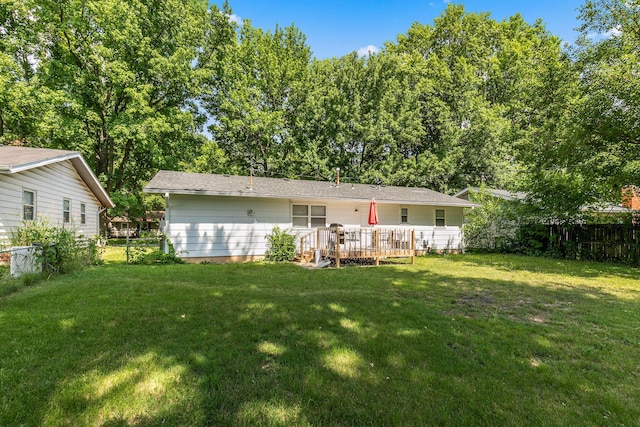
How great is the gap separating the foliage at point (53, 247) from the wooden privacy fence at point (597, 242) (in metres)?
17.1

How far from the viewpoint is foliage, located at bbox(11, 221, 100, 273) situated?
22.5ft

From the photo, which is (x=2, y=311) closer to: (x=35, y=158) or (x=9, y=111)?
(x=35, y=158)

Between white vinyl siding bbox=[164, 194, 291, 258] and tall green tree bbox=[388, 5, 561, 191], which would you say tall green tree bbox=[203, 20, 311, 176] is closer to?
tall green tree bbox=[388, 5, 561, 191]

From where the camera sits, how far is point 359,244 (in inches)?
418

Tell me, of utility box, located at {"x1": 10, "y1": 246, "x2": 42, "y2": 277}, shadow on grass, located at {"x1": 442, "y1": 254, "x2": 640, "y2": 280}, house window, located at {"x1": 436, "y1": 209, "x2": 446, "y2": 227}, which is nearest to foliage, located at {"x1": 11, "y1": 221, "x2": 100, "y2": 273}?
utility box, located at {"x1": 10, "y1": 246, "x2": 42, "y2": 277}

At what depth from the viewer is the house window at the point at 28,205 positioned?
9.53 m

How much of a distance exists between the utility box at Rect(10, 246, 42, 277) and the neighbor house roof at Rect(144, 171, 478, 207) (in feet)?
11.8

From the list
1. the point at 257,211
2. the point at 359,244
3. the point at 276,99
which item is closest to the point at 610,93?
the point at 359,244

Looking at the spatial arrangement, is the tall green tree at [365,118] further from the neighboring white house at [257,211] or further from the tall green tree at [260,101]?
the neighboring white house at [257,211]

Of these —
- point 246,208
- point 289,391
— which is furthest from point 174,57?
point 289,391

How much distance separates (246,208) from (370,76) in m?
16.0

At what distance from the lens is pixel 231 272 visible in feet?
26.9

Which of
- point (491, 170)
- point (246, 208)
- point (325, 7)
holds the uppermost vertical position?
point (325, 7)

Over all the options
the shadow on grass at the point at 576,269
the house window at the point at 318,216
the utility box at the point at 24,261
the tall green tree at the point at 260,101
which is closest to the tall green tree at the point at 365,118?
the tall green tree at the point at 260,101
